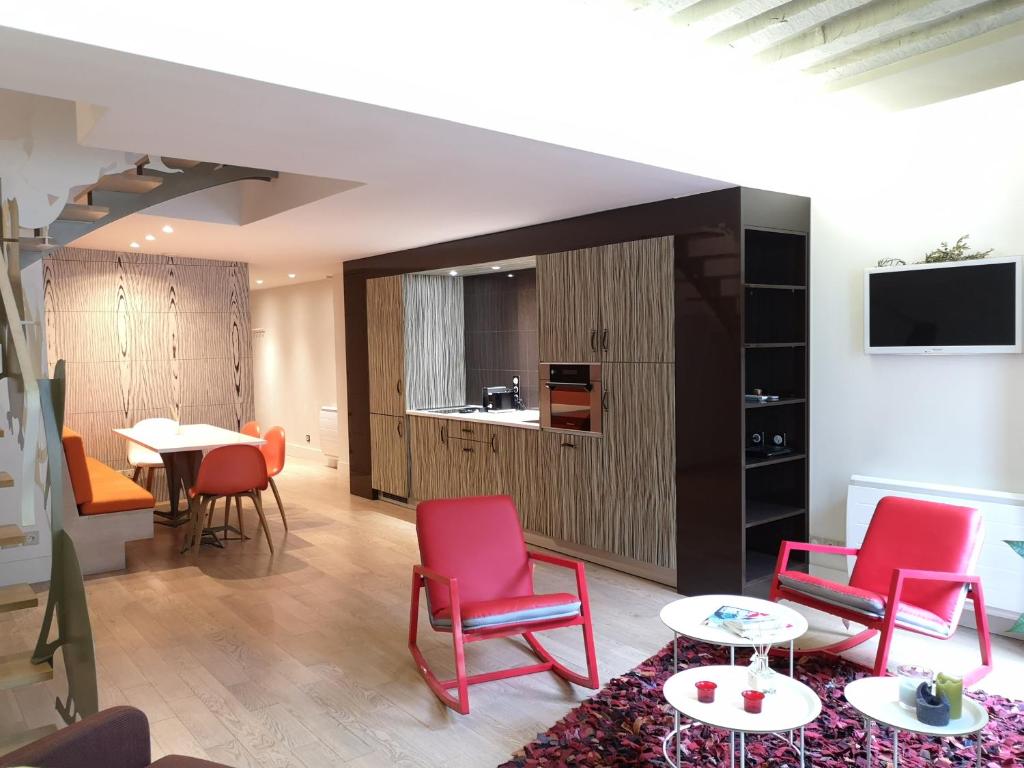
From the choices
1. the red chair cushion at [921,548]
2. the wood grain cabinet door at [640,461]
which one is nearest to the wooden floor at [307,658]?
the wood grain cabinet door at [640,461]

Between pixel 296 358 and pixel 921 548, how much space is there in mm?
8769

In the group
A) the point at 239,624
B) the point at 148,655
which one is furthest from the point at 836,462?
the point at 148,655

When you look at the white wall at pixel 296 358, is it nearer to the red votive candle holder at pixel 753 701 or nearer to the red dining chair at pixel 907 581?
the red dining chair at pixel 907 581

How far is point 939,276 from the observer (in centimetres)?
414

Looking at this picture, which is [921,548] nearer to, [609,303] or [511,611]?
[511,611]

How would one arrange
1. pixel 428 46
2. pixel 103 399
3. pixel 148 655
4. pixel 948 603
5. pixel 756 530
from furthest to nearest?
pixel 103 399, pixel 756 530, pixel 148 655, pixel 948 603, pixel 428 46

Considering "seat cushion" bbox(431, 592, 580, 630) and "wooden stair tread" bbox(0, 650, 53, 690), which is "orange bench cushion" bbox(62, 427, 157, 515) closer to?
"wooden stair tread" bbox(0, 650, 53, 690)

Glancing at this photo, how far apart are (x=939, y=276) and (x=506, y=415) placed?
11.4 ft

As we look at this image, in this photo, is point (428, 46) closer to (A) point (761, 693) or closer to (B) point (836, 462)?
(A) point (761, 693)

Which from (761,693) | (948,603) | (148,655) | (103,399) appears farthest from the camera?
(103,399)

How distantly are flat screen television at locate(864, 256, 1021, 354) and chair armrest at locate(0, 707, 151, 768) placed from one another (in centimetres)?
407

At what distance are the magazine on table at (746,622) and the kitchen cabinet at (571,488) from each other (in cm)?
196

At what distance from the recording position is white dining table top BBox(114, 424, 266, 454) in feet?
19.8

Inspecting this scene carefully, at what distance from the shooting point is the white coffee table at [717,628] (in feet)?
10.1
